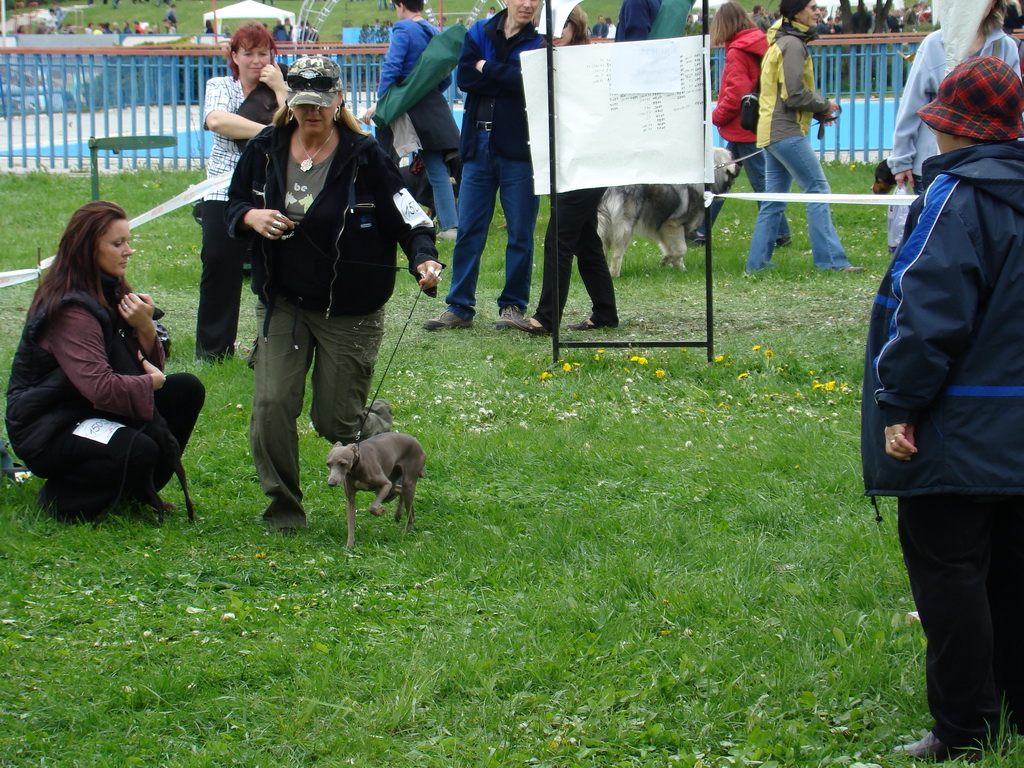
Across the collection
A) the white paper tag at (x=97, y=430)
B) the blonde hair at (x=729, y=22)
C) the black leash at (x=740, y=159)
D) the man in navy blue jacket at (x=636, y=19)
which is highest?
the blonde hair at (x=729, y=22)

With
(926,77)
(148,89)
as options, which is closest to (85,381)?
(926,77)

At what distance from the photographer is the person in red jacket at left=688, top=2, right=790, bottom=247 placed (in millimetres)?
10984

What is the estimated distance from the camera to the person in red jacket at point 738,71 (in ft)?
36.0

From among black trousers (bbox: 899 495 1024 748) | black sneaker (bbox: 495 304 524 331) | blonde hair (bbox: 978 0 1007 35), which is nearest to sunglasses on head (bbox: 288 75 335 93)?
black trousers (bbox: 899 495 1024 748)

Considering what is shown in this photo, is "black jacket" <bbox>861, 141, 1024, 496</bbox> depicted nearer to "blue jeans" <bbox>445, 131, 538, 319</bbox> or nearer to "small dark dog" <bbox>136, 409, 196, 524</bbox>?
"small dark dog" <bbox>136, 409, 196, 524</bbox>

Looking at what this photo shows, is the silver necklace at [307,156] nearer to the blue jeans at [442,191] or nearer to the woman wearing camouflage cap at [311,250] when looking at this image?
the woman wearing camouflage cap at [311,250]

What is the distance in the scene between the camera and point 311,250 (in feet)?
A: 15.9

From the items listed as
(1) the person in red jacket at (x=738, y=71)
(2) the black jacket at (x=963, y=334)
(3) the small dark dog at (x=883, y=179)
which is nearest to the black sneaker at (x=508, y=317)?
(1) the person in red jacket at (x=738, y=71)

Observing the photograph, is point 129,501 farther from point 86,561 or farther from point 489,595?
point 489,595

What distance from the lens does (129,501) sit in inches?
207

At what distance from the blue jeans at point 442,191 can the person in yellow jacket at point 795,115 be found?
302cm

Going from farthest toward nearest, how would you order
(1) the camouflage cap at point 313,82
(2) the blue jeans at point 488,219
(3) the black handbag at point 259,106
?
(2) the blue jeans at point 488,219, (3) the black handbag at point 259,106, (1) the camouflage cap at point 313,82

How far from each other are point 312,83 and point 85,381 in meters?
1.57

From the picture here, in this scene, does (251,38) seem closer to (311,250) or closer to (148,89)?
(311,250)
